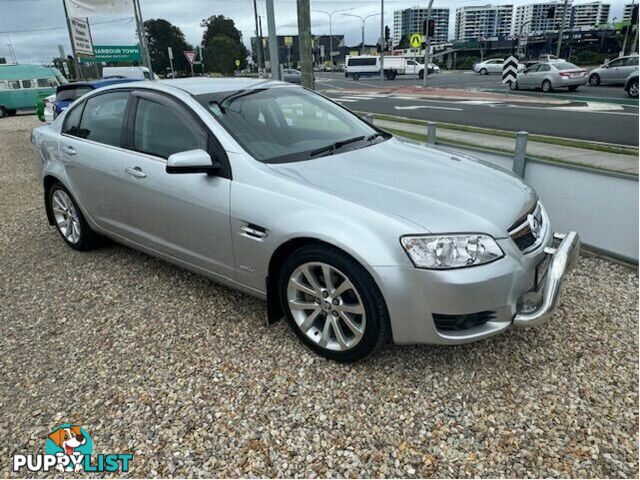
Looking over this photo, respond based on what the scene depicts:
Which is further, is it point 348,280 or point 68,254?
point 68,254

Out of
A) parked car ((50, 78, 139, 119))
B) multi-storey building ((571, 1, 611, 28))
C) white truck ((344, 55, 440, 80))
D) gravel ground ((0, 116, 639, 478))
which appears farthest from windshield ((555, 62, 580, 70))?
multi-storey building ((571, 1, 611, 28))

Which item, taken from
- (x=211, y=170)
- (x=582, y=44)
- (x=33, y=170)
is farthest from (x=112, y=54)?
(x=582, y=44)

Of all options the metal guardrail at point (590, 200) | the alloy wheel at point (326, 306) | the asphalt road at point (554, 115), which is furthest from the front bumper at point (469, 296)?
the asphalt road at point (554, 115)

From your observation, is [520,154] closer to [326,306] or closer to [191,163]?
[326,306]

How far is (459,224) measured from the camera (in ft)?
7.97

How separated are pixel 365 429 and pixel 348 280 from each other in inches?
29.1

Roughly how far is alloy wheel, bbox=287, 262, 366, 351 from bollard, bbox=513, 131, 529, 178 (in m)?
2.73

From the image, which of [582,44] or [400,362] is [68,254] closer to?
[400,362]

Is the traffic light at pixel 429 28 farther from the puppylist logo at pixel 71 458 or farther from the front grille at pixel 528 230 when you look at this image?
the puppylist logo at pixel 71 458

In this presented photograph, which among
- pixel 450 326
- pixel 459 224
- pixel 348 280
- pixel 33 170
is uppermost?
pixel 459 224

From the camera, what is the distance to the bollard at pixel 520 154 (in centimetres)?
455

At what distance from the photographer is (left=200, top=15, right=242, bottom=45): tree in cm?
8188

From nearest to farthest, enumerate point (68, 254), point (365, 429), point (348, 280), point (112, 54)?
point (365, 429)
point (348, 280)
point (68, 254)
point (112, 54)

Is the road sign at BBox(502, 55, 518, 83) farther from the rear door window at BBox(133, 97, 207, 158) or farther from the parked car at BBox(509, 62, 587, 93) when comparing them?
the rear door window at BBox(133, 97, 207, 158)
